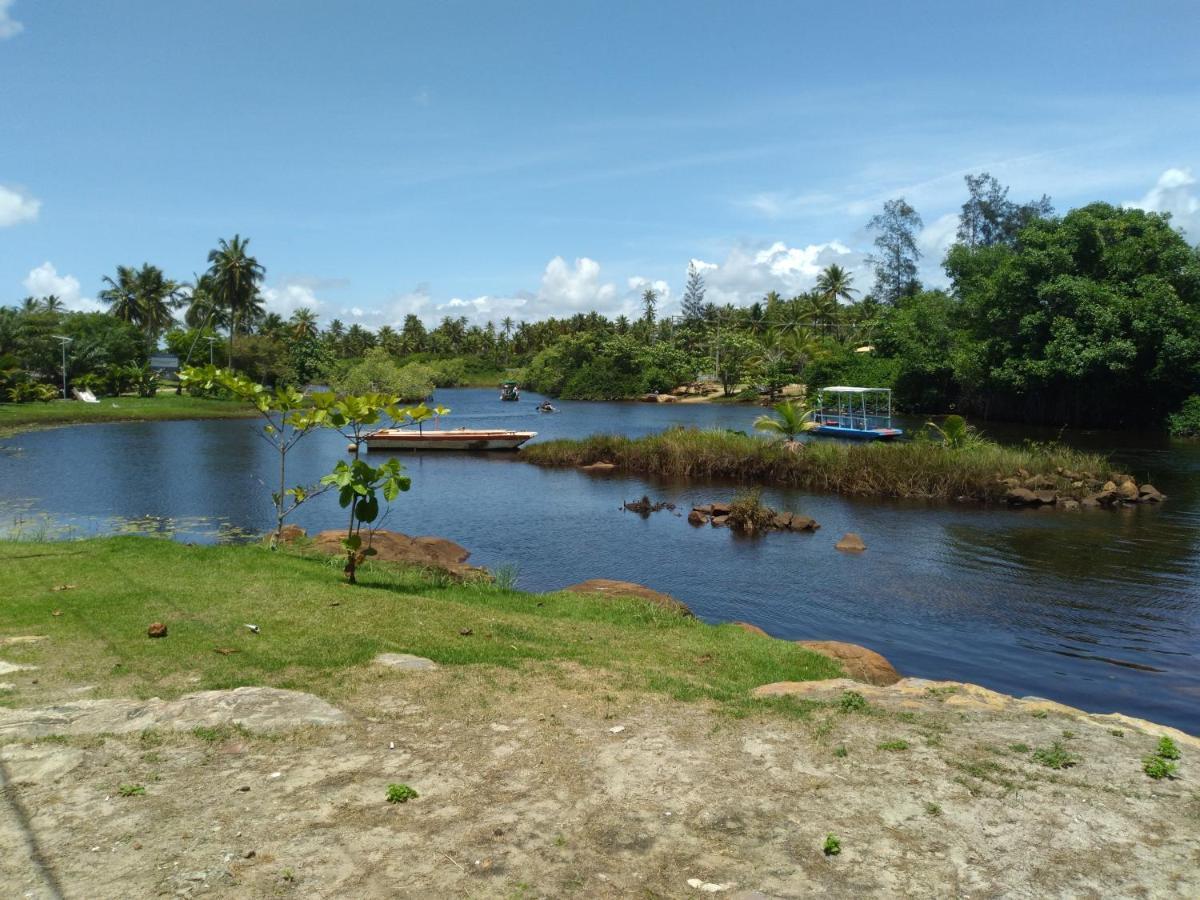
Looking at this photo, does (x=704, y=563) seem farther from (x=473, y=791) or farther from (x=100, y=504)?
(x=100, y=504)

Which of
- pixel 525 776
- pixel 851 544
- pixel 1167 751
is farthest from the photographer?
pixel 851 544

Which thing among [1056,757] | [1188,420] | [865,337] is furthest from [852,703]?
[865,337]

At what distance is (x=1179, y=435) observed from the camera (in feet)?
155

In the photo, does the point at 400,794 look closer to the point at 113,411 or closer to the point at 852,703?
the point at 852,703

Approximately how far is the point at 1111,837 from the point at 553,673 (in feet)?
16.1

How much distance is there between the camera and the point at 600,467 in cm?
3972

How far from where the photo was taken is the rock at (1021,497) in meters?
28.9

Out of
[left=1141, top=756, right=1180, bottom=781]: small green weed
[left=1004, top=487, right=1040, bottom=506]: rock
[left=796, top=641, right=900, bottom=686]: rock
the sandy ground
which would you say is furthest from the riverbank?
[left=1004, top=487, right=1040, bottom=506]: rock

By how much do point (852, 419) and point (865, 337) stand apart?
45.8 metres

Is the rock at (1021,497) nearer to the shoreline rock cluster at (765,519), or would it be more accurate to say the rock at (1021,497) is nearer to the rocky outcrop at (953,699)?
the shoreline rock cluster at (765,519)

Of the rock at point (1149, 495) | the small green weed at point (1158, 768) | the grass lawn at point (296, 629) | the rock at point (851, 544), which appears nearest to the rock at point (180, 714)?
the grass lawn at point (296, 629)

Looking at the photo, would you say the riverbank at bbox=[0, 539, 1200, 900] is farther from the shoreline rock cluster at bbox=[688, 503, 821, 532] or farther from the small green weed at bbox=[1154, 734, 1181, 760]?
the shoreline rock cluster at bbox=[688, 503, 821, 532]

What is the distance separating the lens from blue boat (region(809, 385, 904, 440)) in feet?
156

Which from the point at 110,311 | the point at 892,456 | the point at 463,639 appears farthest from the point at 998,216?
the point at 110,311
